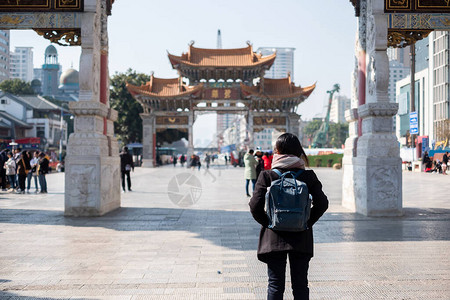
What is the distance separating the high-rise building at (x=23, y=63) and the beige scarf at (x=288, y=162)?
189 m

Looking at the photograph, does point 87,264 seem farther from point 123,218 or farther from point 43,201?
point 43,201

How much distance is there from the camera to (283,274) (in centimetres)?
320

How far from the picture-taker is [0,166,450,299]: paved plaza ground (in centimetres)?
448

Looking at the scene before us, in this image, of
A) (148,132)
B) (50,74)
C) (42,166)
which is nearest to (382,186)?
(42,166)

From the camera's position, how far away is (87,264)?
18.1 feet

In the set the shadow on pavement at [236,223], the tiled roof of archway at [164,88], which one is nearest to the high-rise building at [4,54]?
the tiled roof of archway at [164,88]

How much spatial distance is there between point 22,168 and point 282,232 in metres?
14.5

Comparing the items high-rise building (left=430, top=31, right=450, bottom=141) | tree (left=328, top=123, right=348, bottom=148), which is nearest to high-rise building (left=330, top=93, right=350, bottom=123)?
tree (left=328, top=123, right=348, bottom=148)

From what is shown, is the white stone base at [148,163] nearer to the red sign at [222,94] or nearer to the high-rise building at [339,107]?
the red sign at [222,94]

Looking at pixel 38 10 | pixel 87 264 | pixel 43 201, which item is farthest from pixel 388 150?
pixel 43 201

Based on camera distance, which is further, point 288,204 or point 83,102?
point 83,102

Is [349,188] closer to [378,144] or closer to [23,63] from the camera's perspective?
[378,144]

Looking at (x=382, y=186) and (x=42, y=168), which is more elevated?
(x=42, y=168)

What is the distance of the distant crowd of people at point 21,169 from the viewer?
51.2 ft
